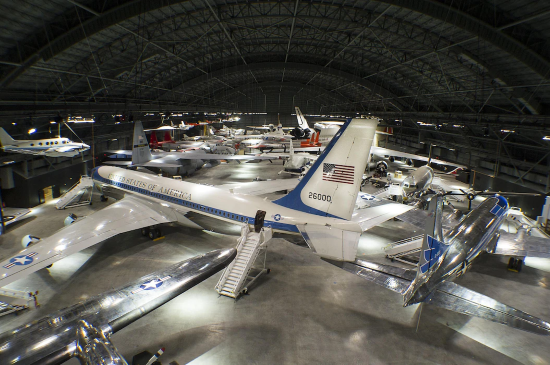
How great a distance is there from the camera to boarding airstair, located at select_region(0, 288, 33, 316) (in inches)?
432

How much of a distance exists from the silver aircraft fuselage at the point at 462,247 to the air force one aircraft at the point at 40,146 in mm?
26380

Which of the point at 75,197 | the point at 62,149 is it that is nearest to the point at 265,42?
the point at 62,149

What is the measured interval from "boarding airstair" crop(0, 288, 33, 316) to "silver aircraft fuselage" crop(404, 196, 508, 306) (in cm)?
1411

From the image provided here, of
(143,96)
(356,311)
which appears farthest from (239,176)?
(356,311)

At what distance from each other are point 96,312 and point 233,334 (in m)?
4.62

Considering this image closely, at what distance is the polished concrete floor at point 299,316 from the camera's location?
9398mm

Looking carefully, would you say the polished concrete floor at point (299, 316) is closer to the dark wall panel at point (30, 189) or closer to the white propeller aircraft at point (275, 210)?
the white propeller aircraft at point (275, 210)

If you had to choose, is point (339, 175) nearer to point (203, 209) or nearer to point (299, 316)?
point (299, 316)

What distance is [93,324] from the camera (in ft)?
23.1

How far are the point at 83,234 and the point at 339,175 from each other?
12146 mm

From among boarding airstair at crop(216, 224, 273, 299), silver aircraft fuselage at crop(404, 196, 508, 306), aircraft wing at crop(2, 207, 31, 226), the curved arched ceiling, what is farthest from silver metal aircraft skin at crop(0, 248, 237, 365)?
aircraft wing at crop(2, 207, 31, 226)

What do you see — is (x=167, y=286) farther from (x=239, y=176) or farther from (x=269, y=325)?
(x=239, y=176)

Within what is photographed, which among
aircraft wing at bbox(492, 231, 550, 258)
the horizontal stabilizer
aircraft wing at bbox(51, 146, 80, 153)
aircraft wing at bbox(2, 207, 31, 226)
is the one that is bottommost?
aircraft wing at bbox(2, 207, 31, 226)

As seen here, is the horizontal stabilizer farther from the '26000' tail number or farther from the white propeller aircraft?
the '26000' tail number
